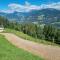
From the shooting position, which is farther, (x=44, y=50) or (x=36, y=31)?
(x=36, y=31)

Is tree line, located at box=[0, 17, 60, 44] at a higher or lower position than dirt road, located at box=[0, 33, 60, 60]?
lower

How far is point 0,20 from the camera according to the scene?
76062 mm

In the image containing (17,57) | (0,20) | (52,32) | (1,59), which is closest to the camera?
(1,59)

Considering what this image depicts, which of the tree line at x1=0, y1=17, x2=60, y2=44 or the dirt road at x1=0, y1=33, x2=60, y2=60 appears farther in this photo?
the tree line at x1=0, y1=17, x2=60, y2=44

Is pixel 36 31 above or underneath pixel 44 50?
underneath

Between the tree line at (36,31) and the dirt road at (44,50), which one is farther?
the tree line at (36,31)

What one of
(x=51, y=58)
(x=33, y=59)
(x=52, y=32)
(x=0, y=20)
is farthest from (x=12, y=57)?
(x=0, y=20)

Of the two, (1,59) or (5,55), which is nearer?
(1,59)

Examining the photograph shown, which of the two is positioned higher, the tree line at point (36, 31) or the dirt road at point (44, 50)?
the dirt road at point (44, 50)

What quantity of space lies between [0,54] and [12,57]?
83 cm

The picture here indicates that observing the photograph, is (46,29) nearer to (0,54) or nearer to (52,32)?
(52,32)

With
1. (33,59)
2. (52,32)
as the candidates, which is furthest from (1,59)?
(52,32)

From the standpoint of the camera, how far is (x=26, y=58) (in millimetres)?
11227

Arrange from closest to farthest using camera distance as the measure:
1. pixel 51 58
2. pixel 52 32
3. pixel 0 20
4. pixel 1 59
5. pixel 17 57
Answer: pixel 1 59 < pixel 17 57 < pixel 51 58 < pixel 52 32 < pixel 0 20
